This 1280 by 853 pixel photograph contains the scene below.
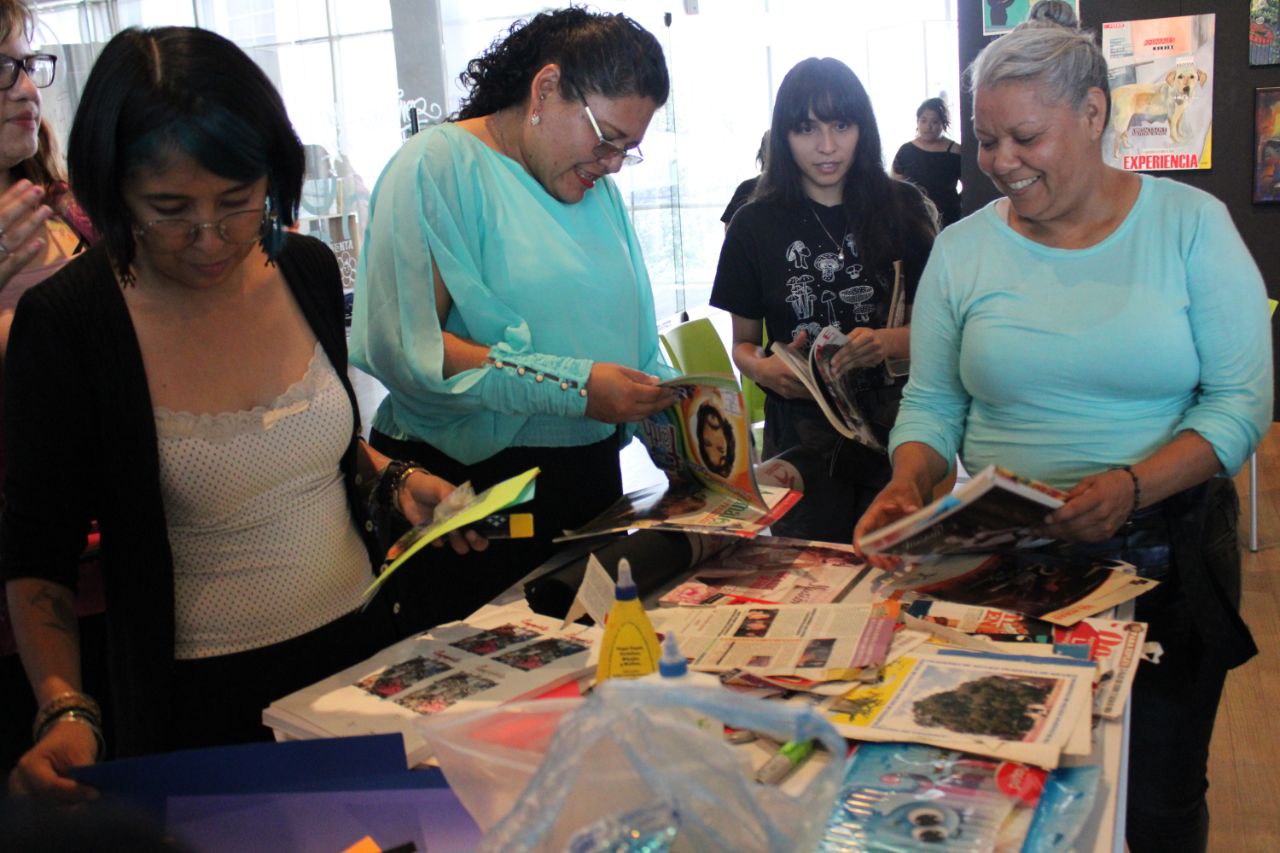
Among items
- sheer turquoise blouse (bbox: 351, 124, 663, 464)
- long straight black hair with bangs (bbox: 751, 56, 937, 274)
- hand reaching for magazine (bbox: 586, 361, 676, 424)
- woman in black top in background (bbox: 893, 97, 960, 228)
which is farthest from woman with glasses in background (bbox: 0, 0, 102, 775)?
woman in black top in background (bbox: 893, 97, 960, 228)

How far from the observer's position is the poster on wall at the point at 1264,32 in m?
5.39

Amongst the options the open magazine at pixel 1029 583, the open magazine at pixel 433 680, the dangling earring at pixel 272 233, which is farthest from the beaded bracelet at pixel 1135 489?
the dangling earring at pixel 272 233

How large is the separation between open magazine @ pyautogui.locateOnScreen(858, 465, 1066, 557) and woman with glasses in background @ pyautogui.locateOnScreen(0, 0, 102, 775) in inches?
50.3

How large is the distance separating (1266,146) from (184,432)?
577 cm

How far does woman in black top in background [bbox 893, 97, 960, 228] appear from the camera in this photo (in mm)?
6406

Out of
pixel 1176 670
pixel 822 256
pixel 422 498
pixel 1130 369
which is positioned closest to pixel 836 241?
pixel 822 256

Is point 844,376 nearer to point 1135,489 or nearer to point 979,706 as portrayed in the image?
point 1135,489

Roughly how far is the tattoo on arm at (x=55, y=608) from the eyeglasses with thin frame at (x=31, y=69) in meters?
0.93

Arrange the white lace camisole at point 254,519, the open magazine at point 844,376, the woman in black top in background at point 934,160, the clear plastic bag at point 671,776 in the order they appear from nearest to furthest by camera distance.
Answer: the clear plastic bag at point 671,776, the white lace camisole at point 254,519, the open magazine at point 844,376, the woman in black top in background at point 934,160

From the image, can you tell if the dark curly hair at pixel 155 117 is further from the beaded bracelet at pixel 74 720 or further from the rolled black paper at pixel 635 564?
the rolled black paper at pixel 635 564

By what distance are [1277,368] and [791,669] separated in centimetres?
507

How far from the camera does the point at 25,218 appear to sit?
Result: 1623mm

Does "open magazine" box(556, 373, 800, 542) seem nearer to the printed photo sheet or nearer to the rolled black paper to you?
the rolled black paper

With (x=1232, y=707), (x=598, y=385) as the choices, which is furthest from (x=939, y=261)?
(x=1232, y=707)
